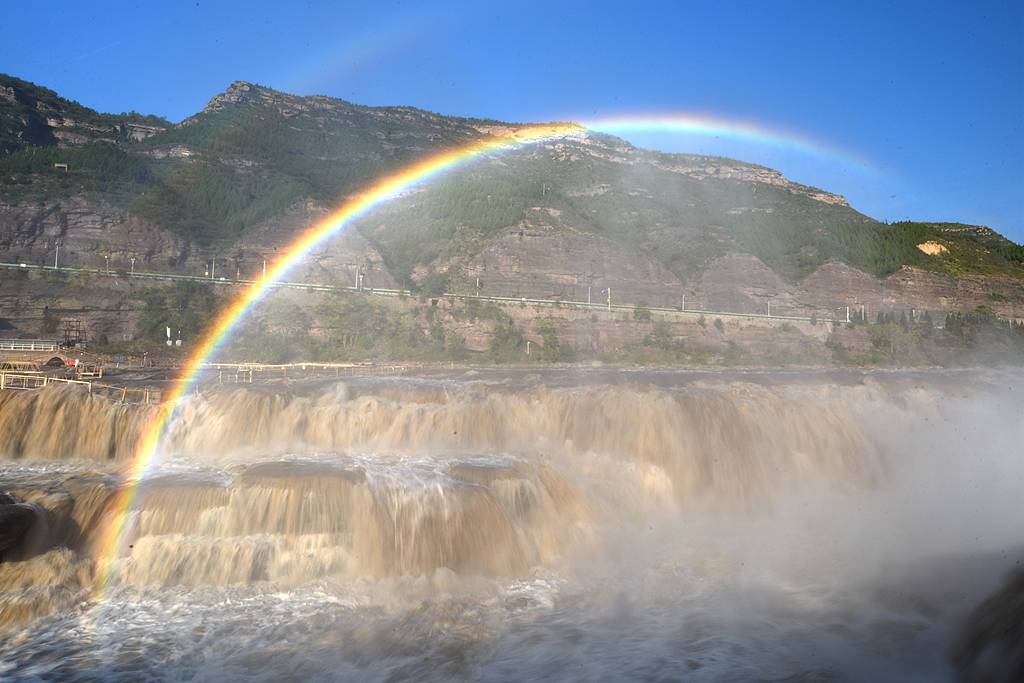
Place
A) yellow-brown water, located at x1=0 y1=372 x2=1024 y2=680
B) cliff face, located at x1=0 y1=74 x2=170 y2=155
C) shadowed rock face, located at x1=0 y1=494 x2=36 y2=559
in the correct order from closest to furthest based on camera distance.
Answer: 1. yellow-brown water, located at x1=0 y1=372 x2=1024 y2=680
2. shadowed rock face, located at x1=0 y1=494 x2=36 y2=559
3. cliff face, located at x1=0 y1=74 x2=170 y2=155

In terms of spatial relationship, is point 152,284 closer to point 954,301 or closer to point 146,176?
point 146,176

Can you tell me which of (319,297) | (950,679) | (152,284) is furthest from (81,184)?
(950,679)

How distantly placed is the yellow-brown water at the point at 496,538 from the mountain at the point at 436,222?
48542 mm

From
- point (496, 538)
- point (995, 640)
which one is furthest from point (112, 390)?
point (995, 640)

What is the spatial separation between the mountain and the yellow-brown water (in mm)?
48542

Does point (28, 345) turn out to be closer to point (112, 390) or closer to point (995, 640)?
point (112, 390)

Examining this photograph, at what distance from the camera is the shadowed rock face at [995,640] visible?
6.21 m

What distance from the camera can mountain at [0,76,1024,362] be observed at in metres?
63.5

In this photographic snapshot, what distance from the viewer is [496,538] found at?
11.8 m

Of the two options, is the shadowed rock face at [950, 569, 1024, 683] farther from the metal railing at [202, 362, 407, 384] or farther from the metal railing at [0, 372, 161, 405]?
the metal railing at [202, 362, 407, 384]

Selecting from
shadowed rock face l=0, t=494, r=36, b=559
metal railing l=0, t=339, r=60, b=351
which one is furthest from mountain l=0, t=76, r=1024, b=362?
shadowed rock face l=0, t=494, r=36, b=559

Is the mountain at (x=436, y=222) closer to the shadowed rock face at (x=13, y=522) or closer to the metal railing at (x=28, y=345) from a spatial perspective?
the metal railing at (x=28, y=345)

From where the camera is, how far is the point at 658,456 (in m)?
17.2

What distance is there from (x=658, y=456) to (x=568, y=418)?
3.02 metres
